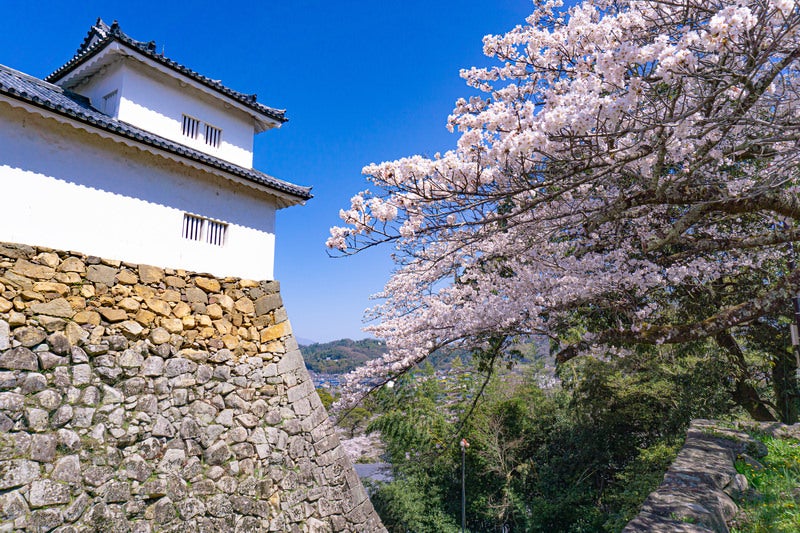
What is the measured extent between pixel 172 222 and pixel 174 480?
329cm

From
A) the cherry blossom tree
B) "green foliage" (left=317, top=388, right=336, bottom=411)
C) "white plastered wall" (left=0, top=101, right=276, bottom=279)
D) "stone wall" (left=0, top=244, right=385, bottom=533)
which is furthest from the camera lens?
"green foliage" (left=317, top=388, right=336, bottom=411)

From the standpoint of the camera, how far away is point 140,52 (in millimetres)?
6117

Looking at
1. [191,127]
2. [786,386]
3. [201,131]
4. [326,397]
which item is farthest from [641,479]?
[326,397]

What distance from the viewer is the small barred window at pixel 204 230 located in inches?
250

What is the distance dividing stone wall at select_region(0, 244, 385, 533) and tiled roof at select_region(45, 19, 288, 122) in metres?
2.97

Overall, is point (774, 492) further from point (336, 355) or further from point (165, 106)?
point (336, 355)

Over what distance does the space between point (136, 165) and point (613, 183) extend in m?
5.77

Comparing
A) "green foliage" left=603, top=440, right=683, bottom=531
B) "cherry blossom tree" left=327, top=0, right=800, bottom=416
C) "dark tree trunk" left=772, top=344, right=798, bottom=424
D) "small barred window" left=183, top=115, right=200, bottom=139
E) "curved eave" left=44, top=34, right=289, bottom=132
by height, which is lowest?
"green foliage" left=603, top=440, right=683, bottom=531

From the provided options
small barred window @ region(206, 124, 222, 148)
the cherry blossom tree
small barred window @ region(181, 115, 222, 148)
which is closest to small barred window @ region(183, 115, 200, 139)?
small barred window @ region(181, 115, 222, 148)

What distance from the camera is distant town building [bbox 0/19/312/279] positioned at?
16.2 feet

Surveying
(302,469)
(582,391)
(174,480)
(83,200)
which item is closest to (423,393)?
(582,391)

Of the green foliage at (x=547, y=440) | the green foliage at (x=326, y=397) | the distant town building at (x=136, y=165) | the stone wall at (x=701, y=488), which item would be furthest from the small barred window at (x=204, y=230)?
the green foliage at (x=326, y=397)

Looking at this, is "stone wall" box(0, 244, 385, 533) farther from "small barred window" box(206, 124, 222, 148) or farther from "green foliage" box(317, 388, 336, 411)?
"green foliage" box(317, 388, 336, 411)

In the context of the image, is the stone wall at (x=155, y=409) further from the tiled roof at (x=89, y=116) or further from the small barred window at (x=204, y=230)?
the tiled roof at (x=89, y=116)
